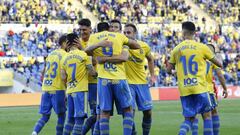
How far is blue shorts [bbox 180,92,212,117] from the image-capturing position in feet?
49.6

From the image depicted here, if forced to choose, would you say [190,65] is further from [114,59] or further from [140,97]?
[140,97]

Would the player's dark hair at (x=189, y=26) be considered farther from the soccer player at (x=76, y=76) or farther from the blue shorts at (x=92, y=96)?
the blue shorts at (x=92, y=96)

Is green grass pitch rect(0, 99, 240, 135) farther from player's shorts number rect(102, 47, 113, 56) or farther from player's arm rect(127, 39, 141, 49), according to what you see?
player's shorts number rect(102, 47, 113, 56)

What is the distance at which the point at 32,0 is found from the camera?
4947 centimetres

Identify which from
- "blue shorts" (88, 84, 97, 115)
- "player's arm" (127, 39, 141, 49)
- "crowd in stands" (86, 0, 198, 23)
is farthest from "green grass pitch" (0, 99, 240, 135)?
"crowd in stands" (86, 0, 198, 23)

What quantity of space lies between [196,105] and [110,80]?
1807 mm

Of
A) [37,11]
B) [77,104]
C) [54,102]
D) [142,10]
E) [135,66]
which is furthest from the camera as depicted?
[142,10]

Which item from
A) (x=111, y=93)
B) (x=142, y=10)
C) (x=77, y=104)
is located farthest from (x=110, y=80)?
(x=142, y=10)

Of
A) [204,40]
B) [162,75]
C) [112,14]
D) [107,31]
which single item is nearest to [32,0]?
[112,14]

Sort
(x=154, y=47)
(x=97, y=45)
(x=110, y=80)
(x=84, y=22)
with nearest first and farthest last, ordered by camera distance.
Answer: (x=97, y=45)
(x=110, y=80)
(x=84, y=22)
(x=154, y=47)

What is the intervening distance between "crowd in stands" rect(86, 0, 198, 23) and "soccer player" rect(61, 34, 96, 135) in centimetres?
3472

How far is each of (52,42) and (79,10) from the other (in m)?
5.61

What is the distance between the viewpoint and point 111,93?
15031 mm

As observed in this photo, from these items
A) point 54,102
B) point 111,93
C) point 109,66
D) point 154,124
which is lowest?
point 154,124
